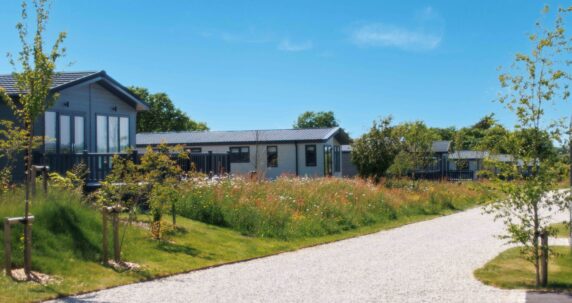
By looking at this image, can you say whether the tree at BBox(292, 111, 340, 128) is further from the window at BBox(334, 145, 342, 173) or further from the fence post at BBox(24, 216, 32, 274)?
the fence post at BBox(24, 216, 32, 274)

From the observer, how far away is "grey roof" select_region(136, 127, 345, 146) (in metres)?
38.3

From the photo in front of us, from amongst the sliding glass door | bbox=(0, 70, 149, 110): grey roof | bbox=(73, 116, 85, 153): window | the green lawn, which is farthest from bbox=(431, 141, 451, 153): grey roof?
the green lawn

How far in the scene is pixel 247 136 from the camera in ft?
131

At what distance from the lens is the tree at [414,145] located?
34.7 meters

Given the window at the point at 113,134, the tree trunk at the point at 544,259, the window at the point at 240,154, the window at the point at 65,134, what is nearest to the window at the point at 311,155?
the window at the point at 240,154

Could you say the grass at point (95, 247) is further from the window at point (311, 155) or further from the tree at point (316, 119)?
the tree at point (316, 119)

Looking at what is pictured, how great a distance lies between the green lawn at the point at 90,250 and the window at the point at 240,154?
2354 cm

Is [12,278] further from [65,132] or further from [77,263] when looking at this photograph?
[65,132]

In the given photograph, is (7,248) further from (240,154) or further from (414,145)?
(414,145)

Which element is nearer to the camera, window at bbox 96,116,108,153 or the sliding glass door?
the sliding glass door

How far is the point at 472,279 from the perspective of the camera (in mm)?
10461

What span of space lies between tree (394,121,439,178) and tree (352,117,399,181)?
2.12 feet

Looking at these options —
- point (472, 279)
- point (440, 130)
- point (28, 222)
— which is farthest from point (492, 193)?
point (440, 130)

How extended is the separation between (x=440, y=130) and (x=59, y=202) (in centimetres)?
10171
